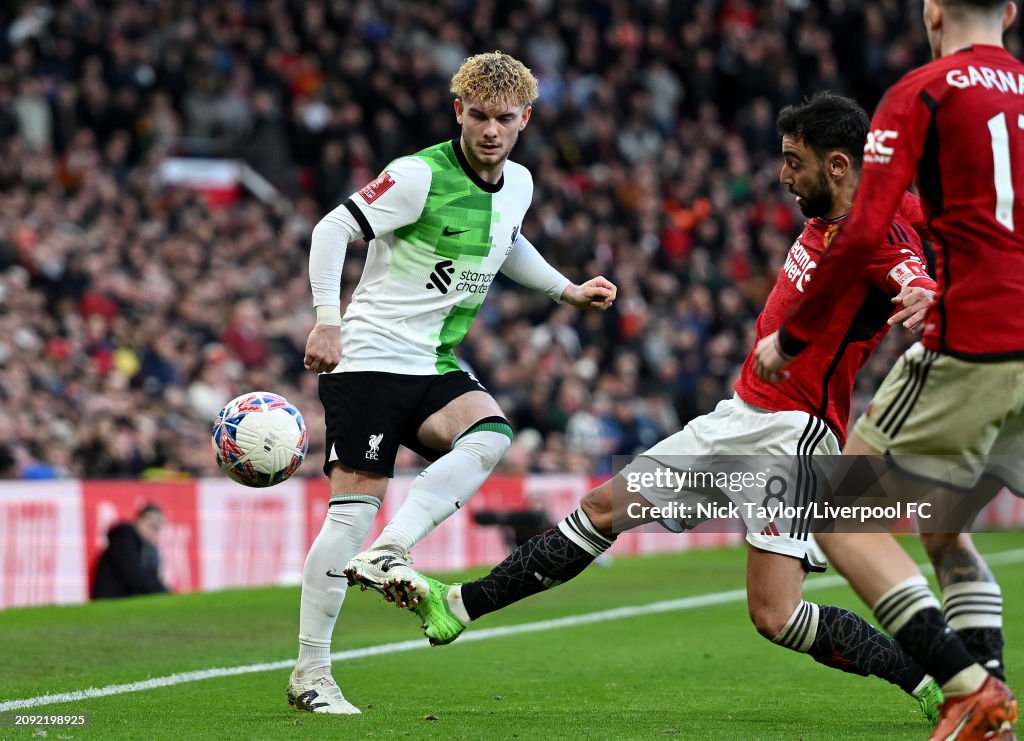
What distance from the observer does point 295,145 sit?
23719mm

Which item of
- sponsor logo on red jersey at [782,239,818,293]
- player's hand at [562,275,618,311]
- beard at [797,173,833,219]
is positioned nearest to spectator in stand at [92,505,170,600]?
player's hand at [562,275,618,311]

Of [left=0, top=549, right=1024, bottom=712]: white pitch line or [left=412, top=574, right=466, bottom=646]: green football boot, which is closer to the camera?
[left=412, top=574, right=466, bottom=646]: green football boot

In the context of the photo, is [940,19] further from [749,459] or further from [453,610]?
[453,610]

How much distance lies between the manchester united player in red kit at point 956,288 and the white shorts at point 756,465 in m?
1.36

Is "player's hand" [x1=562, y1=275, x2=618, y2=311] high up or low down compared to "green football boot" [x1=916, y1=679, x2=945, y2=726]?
up

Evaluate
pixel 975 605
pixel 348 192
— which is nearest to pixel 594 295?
pixel 975 605

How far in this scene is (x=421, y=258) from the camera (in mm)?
6660

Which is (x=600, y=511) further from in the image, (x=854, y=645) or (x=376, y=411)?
(x=854, y=645)

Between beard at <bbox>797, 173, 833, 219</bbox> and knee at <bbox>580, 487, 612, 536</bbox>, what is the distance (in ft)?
4.35

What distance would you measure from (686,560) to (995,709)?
14.9 meters

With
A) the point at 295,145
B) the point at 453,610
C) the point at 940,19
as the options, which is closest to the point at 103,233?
the point at 295,145

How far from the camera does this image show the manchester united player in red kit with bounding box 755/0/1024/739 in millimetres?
4605

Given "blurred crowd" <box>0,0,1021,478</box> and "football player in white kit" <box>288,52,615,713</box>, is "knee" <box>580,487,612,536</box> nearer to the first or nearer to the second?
"football player in white kit" <box>288,52,615,713</box>

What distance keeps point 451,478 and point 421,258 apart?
902 millimetres
